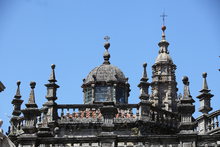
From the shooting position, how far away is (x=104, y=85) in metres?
47.2

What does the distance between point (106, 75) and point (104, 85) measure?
0.73 meters

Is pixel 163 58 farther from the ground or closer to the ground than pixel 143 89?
farther from the ground

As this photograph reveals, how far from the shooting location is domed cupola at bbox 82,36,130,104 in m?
46.7

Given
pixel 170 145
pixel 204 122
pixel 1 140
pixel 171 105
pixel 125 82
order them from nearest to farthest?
1. pixel 1 140
2. pixel 170 145
3. pixel 204 122
4. pixel 125 82
5. pixel 171 105

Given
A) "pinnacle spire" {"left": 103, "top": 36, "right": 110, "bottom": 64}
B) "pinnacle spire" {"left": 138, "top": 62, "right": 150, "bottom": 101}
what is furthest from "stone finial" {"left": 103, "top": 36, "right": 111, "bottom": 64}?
"pinnacle spire" {"left": 138, "top": 62, "right": 150, "bottom": 101}

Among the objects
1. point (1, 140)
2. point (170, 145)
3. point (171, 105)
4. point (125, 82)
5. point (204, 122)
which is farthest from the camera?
point (171, 105)

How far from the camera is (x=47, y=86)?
43656 millimetres

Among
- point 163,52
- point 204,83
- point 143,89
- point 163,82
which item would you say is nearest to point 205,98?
point 204,83

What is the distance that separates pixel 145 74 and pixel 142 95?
5.13ft

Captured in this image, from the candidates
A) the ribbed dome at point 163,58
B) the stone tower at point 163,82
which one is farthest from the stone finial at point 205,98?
the ribbed dome at point 163,58

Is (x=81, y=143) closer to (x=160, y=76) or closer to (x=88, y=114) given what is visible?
(x=88, y=114)

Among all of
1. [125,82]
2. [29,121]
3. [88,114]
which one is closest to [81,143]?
[29,121]

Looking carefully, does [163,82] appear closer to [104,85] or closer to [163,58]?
[163,58]

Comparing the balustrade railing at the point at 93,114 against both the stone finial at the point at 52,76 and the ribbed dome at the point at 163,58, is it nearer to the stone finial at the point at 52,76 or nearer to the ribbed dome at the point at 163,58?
the stone finial at the point at 52,76
